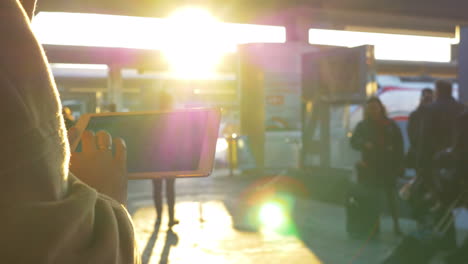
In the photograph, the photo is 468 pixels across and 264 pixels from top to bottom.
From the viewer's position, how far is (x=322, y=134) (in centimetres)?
994

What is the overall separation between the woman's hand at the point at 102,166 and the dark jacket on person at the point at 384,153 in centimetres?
555

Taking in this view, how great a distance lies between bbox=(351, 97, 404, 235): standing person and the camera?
6461mm

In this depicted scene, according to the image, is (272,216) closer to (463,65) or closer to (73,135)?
(463,65)

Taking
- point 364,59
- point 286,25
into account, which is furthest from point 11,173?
point 286,25

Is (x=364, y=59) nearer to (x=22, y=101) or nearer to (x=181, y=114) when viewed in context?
(x=181, y=114)

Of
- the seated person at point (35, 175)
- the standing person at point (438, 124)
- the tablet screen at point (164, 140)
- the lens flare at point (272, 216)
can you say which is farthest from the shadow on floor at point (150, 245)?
the seated person at point (35, 175)

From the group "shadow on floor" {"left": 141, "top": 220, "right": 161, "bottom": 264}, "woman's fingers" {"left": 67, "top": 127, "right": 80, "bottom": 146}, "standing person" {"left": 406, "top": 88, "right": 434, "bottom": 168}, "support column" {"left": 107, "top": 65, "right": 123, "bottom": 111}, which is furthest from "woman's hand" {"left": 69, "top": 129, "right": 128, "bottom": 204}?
"support column" {"left": 107, "top": 65, "right": 123, "bottom": 111}

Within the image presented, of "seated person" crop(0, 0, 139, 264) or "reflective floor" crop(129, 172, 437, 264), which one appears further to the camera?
"reflective floor" crop(129, 172, 437, 264)

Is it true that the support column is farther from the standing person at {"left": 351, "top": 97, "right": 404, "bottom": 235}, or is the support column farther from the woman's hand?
the woman's hand

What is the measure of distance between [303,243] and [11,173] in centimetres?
549

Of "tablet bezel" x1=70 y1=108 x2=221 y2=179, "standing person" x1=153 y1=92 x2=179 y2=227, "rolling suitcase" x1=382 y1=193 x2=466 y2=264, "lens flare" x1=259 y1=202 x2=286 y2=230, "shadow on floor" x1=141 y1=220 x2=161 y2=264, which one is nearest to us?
"tablet bezel" x1=70 y1=108 x2=221 y2=179

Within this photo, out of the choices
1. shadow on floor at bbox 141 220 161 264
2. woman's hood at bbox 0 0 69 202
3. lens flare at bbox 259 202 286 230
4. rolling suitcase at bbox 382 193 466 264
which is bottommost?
lens flare at bbox 259 202 286 230

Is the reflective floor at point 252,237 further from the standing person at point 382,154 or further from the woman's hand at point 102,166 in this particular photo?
the woman's hand at point 102,166

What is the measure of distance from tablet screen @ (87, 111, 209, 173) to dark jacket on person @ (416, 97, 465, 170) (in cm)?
471
